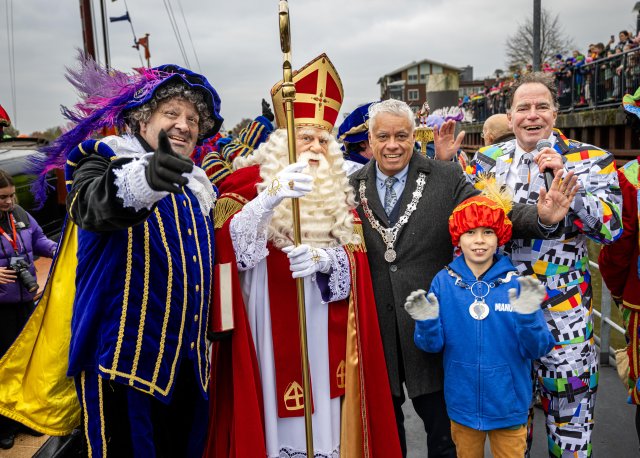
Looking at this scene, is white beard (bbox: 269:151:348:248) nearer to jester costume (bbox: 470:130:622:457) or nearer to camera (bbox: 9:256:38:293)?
jester costume (bbox: 470:130:622:457)

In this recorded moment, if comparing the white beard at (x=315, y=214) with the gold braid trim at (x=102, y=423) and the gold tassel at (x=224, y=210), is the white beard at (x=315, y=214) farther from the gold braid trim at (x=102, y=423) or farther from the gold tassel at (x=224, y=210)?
the gold braid trim at (x=102, y=423)

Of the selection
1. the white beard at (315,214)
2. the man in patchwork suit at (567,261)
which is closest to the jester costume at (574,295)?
the man in patchwork suit at (567,261)

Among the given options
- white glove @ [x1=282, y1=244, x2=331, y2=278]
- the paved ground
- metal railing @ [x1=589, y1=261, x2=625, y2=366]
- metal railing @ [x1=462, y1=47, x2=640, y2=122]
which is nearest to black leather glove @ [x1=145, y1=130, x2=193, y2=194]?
white glove @ [x1=282, y1=244, x2=331, y2=278]

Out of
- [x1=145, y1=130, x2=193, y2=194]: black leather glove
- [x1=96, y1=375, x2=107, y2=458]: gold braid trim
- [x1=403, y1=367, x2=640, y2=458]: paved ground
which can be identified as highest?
[x1=145, y1=130, x2=193, y2=194]: black leather glove

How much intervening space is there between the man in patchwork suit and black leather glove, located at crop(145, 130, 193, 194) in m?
1.61

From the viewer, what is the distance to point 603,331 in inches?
159

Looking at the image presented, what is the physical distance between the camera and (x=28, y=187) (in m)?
5.95

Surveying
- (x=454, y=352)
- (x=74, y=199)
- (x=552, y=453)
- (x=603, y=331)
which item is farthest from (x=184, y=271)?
(x=603, y=331)

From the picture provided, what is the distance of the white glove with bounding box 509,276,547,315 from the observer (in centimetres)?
222

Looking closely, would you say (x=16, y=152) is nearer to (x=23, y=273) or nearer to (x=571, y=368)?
(x=23, y=273)

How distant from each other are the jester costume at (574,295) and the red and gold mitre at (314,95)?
1.14 m

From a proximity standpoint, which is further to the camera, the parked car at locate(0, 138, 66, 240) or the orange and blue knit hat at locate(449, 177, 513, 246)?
the parked car at locate(0, 138, 66, 240)

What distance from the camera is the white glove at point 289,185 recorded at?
87.6 inches

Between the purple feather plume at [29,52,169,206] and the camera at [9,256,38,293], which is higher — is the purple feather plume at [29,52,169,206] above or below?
above
